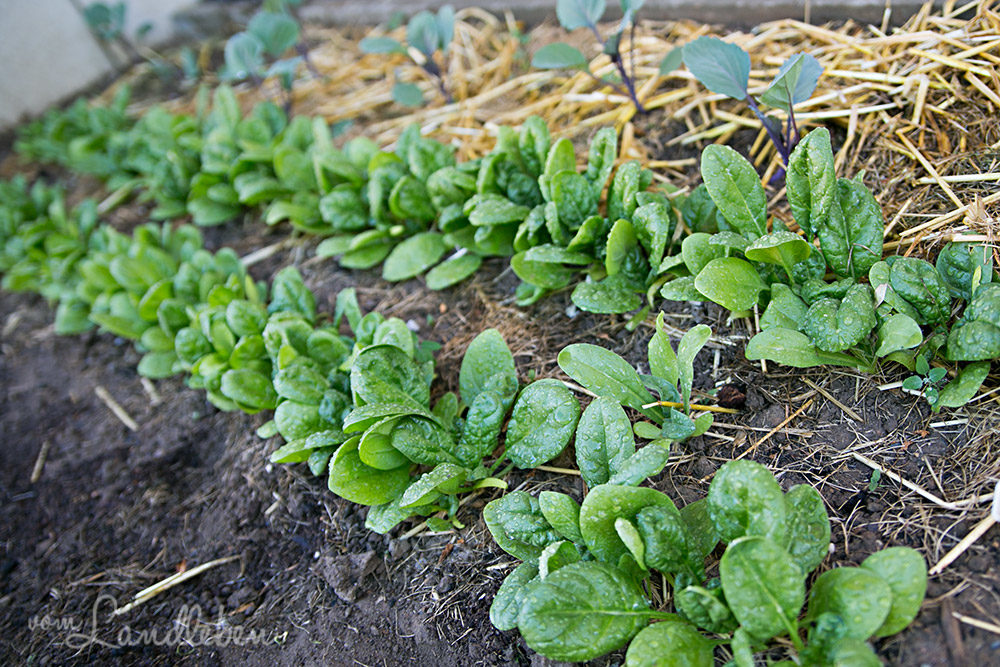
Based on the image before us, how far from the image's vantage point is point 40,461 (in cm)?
235

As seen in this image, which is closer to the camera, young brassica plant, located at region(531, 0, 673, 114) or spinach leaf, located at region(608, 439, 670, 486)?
spinach leaf, located at region(608, 439, 670, 486)

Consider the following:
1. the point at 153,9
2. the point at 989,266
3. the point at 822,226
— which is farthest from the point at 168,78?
the point at 989,266

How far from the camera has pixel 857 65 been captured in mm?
2070

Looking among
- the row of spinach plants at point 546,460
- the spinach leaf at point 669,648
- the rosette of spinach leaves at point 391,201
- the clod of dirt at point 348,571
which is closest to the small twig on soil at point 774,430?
the row of spinach plants at point 546,460

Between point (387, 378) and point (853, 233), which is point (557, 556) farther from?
point (853, 233)

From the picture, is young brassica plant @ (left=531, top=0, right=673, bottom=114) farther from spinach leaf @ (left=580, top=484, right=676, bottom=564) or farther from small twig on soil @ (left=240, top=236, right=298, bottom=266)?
spinach leaf @ (left=580, top=484, right=676, bottom=564)

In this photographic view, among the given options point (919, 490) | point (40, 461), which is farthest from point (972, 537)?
point (40, 461)

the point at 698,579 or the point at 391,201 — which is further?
the point at 391,201

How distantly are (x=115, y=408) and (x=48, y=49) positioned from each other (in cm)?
294

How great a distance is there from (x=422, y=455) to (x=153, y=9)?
161 inches

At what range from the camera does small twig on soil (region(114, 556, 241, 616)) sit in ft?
5.98

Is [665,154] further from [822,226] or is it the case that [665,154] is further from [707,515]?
[707,515]

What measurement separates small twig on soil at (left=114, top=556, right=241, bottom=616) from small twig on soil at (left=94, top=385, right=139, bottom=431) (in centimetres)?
69

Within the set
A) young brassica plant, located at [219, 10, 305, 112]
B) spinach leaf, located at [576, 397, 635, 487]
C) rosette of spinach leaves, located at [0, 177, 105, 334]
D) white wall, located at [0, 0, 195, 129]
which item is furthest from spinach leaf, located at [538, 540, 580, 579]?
white wall, located at [0, 0, 195, 129]
